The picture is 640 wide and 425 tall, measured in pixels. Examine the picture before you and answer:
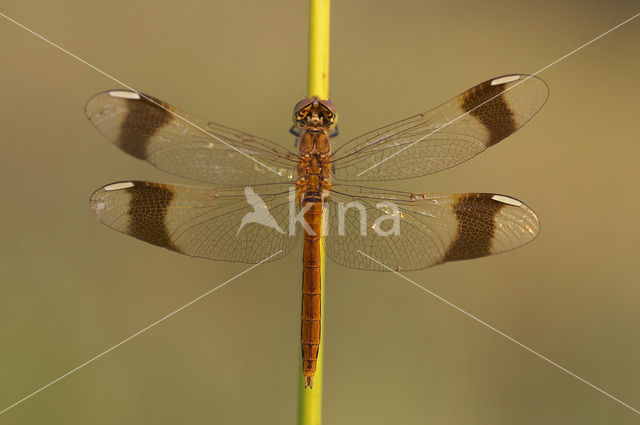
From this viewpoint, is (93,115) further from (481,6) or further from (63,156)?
(481,6)

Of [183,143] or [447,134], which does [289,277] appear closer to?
[183,143]

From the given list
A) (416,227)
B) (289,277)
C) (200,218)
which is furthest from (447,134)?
(289,277)

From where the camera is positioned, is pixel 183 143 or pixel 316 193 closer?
pixel 183 143

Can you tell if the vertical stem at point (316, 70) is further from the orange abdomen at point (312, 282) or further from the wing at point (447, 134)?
the wing at point (447, 134)

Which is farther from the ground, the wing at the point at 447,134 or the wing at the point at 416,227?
the wing at the point at 447,134

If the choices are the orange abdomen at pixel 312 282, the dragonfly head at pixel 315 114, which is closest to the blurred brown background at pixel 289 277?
the orange abdomen at pixel 312 282

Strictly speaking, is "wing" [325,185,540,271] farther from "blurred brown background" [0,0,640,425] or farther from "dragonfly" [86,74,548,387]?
"blurred brown background" [0,0,640,425]
